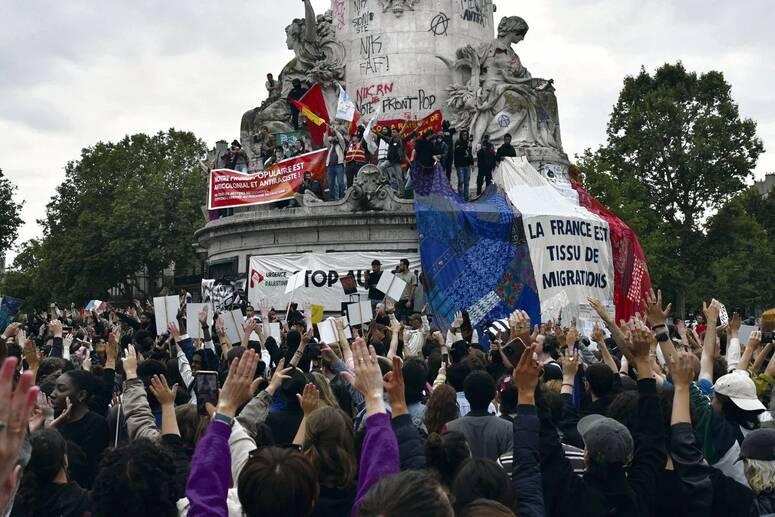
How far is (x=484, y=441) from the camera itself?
21.4 feet

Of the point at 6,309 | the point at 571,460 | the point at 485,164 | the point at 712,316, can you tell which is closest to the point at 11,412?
the point at 571,460

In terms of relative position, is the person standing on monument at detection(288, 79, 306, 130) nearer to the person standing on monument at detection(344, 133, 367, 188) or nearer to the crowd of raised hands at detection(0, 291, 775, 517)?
the person standing on monument at detection(344, 133, 367, 188)

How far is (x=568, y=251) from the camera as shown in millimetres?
23406

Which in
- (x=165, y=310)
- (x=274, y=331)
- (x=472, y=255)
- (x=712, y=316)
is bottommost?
(x=712, y=316)

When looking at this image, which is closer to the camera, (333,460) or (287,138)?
(333,460)

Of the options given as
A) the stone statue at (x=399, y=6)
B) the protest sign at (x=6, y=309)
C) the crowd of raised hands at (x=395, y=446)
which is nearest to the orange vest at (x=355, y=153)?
the stone statue at (x=399, y=6)

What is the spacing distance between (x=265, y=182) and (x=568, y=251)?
9.35 metres

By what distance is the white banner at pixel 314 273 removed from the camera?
1000 inches

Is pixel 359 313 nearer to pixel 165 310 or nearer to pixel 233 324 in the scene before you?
pixel 233 324

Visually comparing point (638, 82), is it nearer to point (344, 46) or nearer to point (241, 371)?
point (344, 46)

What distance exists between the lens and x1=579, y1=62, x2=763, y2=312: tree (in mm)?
54375

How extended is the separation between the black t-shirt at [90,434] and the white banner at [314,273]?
17.8 m

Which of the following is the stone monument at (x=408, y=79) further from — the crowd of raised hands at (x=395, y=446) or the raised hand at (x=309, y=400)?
the raised hand at (x=309, y=400)

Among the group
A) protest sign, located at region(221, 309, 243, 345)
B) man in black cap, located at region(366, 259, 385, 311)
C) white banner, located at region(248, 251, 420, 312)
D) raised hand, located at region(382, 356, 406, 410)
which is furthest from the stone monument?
raised hand, located at region(382, 356, 406, 410)
